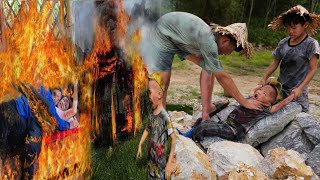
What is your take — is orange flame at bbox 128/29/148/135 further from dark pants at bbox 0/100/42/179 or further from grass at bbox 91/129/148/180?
dark pants at bbox 0/100/42/179

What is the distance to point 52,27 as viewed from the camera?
94.6 inches

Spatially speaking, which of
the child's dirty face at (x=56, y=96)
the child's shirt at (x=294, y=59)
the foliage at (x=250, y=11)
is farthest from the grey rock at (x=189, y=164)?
the foliage at (x=250, y=11)

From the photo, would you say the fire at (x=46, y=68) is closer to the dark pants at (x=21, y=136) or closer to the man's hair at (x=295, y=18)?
the dark pants at (x=21, y=136)

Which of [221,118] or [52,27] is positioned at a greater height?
[52,27]

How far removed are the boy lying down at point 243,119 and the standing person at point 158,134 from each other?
1.56m

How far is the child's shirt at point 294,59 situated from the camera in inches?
184

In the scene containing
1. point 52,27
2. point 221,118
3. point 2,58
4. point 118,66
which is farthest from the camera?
point 221,118

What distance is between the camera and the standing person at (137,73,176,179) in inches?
112

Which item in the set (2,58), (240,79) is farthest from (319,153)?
(240,79)

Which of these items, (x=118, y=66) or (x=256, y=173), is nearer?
(x=118, y=66)

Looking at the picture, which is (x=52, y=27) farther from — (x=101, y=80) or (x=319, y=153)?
(x=319, y=153)

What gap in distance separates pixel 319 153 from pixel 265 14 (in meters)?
14.9

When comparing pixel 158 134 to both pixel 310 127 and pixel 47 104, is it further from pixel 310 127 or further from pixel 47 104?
pixel 310 127

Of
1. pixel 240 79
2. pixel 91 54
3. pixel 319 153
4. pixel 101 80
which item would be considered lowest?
pixel 240 79
